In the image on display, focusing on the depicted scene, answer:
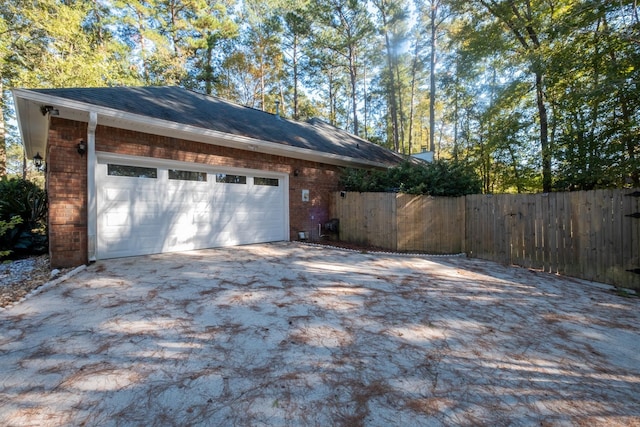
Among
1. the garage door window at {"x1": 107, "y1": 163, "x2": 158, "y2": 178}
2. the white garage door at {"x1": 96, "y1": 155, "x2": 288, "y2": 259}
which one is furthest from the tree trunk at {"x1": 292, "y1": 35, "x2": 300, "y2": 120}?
the garage door window at {"x1": 107, "y1": 163, "x2": 158, "y2": 178}

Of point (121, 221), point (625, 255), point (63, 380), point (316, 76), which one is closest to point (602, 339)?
point (625, 255)

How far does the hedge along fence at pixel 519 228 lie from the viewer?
473 cm

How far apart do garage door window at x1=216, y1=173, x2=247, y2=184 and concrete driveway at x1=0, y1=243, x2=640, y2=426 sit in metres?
3.27

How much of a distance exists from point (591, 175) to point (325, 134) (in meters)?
8.12

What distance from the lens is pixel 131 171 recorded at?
18.7 ft

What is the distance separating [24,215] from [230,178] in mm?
5001

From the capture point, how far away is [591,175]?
7.17 metres

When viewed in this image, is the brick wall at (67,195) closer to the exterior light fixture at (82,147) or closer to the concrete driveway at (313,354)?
the exterior light fixture at (82,147)

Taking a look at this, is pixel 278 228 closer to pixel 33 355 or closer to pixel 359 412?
pixel 33 355

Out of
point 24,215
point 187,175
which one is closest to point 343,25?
point 187,175

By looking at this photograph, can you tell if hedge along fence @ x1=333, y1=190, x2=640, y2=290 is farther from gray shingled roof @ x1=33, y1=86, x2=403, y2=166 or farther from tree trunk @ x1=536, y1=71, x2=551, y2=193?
tree trunk @ x1=536, y1=71, x2=551, y2=193

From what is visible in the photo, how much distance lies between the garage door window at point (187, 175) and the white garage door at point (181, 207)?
0.07ft

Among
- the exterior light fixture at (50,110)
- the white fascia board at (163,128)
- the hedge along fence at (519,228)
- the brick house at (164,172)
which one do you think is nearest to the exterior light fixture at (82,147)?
the brick house at (164,172)

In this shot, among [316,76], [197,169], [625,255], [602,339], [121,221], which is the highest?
[316,76]
